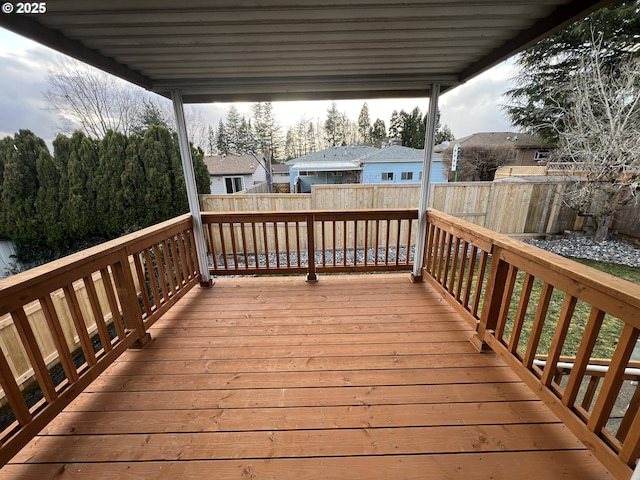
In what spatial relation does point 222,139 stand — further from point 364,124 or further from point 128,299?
point 128,299

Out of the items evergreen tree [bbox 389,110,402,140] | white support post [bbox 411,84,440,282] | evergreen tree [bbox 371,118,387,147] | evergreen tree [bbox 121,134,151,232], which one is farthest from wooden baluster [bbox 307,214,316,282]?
evergreen tree [bbox 389,110,402,140]

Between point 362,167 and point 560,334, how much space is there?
12057 mm

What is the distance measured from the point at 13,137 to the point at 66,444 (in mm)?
8016

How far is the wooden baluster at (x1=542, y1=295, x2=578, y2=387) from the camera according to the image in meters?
1.33

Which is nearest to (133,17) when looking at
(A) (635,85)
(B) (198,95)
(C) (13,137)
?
(B) (198,95)

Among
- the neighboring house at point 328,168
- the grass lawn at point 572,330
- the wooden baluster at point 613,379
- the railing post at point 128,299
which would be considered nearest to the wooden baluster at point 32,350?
the railing post at point 128,299

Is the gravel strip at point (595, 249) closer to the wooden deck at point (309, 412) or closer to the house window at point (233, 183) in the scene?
the wooden deck at point (309, 412)

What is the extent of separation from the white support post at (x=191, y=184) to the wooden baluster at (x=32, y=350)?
5.69 ft

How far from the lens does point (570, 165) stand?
6.84 metres

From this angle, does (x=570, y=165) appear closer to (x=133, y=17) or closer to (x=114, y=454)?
(x=133, y=17)

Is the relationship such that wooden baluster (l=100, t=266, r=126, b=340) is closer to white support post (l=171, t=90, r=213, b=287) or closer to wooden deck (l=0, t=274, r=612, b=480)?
wooden deck (l=0, t=274, r=612, b=480)

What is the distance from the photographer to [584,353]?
4.14 ft

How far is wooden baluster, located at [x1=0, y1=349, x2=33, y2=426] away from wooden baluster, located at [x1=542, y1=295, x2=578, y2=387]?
2.52m

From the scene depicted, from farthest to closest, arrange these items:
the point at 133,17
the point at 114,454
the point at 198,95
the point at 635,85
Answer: the point at 635,85
the point at 198,95
the point at 133,17
the point at 114,454
